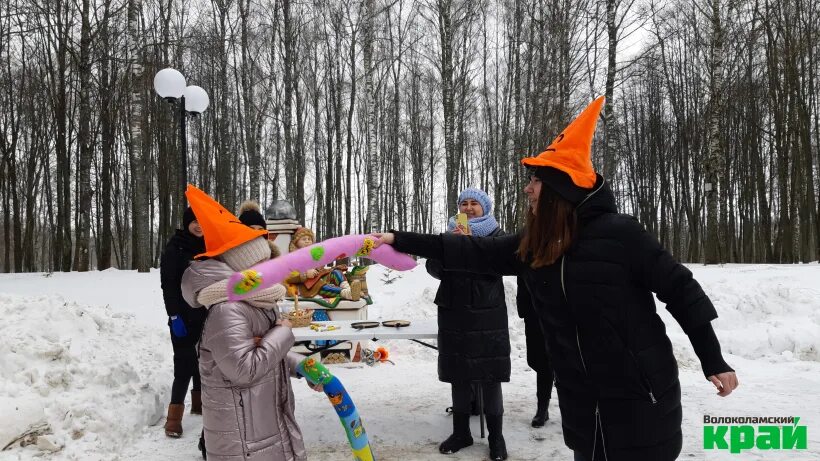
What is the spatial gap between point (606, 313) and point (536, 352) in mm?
2730

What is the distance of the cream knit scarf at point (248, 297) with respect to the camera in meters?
2.34

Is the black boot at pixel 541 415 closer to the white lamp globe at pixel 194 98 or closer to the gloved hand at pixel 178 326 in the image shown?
the gloved hand at pixel 178 326

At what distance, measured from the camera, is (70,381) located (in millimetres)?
4250

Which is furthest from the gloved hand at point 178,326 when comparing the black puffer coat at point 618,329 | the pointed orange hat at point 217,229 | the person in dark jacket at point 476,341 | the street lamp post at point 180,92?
the street lamp post at point 180,92

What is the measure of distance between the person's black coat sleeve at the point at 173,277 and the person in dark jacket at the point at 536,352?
2950 mm

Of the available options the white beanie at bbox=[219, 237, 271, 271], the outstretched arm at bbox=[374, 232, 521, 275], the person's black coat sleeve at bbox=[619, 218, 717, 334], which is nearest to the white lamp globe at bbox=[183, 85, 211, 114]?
the white beanie at bbox=[219, 237, 271, 271]

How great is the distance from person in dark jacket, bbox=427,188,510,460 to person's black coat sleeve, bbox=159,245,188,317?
2289 mm

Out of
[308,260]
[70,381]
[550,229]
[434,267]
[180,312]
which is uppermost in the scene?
[550,229]

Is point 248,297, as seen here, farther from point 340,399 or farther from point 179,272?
point 179,272

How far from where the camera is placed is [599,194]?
6.91 ft

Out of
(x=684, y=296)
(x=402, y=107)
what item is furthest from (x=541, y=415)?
(x=402, y=107)

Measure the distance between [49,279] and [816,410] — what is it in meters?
14.7

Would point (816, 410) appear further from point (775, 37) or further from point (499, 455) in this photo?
point (775, 37)

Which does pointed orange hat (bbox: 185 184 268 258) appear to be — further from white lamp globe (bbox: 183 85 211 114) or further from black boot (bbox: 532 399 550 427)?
white lamp globe (bbox: 183 85 211 114)
